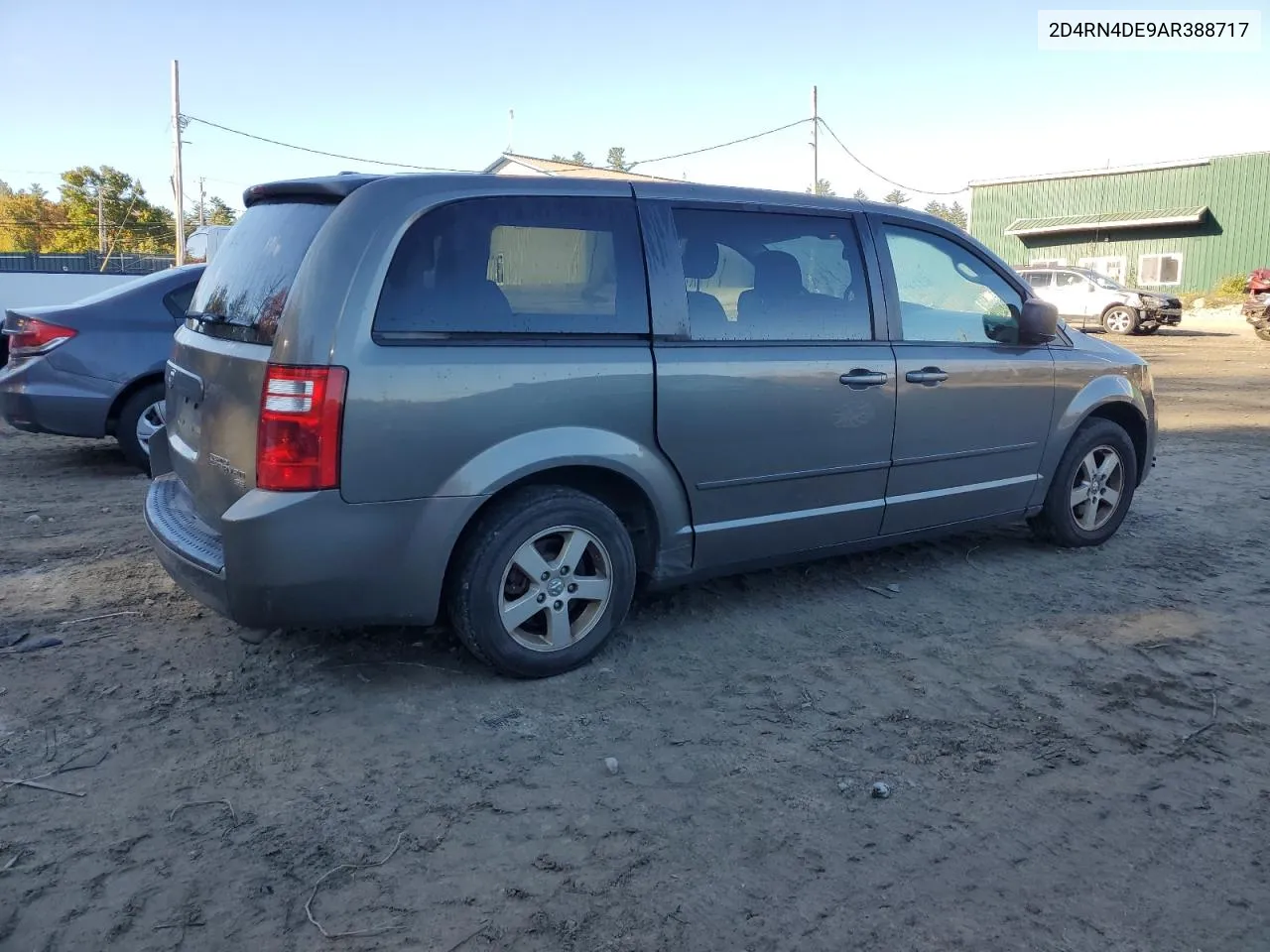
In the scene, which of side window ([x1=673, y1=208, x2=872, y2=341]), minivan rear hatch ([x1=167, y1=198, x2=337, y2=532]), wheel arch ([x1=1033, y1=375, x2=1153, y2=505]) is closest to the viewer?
minivan rear hatch ([x1=167, y1=198, x2=337, y2=532])

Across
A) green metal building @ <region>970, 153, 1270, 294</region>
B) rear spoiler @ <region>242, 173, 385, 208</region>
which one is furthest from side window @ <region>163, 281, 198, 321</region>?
green metal building @ <region>970, 153, 1270, 294</region>

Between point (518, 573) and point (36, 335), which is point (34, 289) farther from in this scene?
point (518, 573)

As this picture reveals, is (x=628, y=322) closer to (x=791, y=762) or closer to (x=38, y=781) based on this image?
(x=791, y=762)

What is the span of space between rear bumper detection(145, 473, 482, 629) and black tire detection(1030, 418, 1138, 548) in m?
3.44

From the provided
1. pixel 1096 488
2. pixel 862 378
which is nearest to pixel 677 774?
pixel 862 378

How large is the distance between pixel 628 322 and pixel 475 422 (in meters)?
0.77

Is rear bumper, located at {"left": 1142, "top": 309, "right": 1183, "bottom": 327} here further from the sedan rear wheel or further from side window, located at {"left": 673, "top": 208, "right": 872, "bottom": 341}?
the sedan rear wheel

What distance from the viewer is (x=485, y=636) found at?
3707mm

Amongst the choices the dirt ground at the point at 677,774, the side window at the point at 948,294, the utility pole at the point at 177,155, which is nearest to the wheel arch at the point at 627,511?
the dirt ground at the point at 677,774

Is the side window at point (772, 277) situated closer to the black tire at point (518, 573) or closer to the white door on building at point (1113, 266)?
the black tire at point (518, 573)

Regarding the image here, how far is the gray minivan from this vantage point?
11.1 ft

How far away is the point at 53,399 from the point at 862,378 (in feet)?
18.4

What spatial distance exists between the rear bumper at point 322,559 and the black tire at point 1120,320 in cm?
2522

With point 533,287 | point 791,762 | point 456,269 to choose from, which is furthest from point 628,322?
point 791,762
